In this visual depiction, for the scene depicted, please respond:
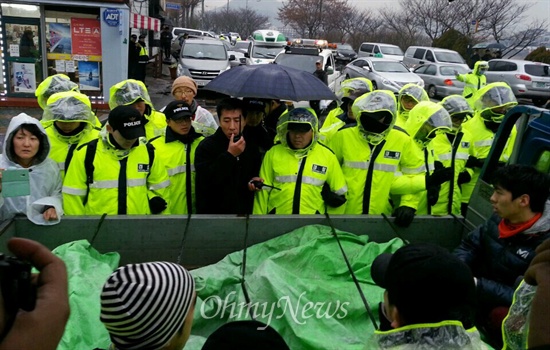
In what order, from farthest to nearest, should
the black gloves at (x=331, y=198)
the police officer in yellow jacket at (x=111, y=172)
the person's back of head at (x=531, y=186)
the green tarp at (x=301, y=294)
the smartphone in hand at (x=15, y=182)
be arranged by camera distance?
the black gloves at (x=331, y=198)
the police officer in yellow jacket at (x=111, y=172)
the smartphone in hand at (x=15, y=182)
the person's back of head at (x=531, y=186)
the green tarp at (x=301, y=294)

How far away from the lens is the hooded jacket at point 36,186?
3432 millimetres

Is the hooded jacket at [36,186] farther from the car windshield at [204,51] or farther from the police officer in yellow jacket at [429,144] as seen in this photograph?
the car windshield at [204,51]

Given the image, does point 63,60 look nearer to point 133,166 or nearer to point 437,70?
point 133,166

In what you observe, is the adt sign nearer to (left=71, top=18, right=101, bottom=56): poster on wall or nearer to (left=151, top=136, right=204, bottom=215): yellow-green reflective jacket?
(left=71, top=18, right=101, bottom=56): poster on wall

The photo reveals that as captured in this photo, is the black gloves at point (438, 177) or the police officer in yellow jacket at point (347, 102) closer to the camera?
the black gloves at point (438, 177)

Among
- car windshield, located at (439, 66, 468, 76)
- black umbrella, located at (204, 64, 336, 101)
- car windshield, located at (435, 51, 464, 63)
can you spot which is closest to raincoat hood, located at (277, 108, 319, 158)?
black umbrella, located at (204, 64, 336, 101)

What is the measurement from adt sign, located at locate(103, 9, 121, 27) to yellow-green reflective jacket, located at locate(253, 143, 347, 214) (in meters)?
A: 10.6

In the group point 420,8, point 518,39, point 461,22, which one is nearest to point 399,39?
point 420,8

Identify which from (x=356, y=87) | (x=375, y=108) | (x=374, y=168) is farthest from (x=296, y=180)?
(x=356, y=87)

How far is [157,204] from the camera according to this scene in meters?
3.96

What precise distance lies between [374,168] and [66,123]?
265 centimetres

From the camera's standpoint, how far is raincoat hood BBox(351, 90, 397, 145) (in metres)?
4.36

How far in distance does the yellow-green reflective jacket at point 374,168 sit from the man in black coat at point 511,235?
1.39 meters

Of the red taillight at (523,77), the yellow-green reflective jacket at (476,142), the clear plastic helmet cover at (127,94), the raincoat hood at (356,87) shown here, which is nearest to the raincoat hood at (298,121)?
the clear plastic helmet cover at (127,94)
